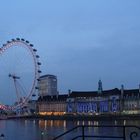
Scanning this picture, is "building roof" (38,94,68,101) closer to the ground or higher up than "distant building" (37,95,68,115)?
higher up

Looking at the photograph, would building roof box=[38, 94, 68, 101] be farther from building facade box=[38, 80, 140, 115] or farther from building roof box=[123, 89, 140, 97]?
building roof box=[123, 89, 140, 97]

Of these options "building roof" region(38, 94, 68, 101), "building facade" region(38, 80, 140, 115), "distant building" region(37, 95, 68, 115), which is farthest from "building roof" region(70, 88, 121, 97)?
"distant building" region(37, 95, 68, 115)

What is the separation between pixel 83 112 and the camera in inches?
5719

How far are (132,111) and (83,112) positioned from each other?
66.5ft

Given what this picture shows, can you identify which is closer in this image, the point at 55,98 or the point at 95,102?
the point at 95,102

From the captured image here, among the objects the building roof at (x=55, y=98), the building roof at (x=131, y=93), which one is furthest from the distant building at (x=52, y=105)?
the building roof at (x=131, y=93)

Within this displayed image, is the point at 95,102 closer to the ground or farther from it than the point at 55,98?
closer to the ground

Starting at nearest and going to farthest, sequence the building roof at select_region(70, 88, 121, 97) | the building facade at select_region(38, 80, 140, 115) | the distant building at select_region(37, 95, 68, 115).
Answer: the building facade at select_region(38, 80, 140, 115) → the building roof at select_region(70, 88, 121, 97) → the distant building at select_region(37, 95, 68, 115)

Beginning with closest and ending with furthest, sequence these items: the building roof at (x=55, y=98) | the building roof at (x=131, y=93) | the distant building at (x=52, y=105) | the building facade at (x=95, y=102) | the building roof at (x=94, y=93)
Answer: the building roof at (x=131, y=93) → the building facade at (x=95, y=102) → the building roof at (x=94, y=93) → the distant building at (x=52, y=105) → the building roof at (x=55, y=98)

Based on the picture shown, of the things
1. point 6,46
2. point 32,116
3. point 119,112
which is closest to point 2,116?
point 32,116

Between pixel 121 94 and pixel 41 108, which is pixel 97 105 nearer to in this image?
pixel 121 94

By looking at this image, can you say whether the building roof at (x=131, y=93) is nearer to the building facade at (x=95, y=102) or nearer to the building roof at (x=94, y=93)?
the building facade at (x=95, y=102)

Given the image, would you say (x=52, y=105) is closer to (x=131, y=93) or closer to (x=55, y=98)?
(x=55, y=98)

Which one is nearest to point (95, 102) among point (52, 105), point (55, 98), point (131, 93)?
point (131, 93)
